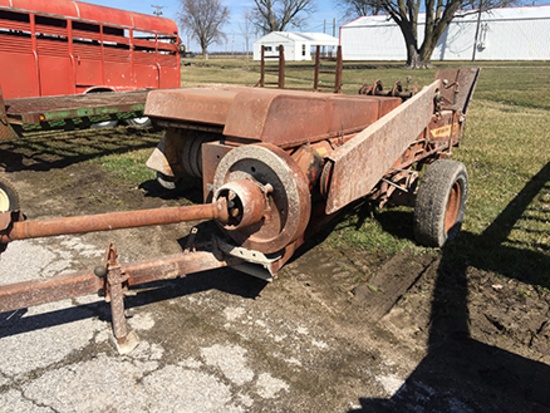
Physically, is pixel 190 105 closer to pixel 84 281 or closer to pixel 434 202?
pixel 84 281

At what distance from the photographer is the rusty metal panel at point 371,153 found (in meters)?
2.89

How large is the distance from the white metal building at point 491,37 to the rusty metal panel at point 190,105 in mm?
47106

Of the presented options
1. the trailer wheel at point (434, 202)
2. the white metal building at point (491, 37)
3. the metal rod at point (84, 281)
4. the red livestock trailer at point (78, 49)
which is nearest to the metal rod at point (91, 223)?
the metal rod at point (84, 281)

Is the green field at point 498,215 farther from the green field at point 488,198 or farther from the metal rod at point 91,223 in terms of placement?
the metal rod at point 91,223

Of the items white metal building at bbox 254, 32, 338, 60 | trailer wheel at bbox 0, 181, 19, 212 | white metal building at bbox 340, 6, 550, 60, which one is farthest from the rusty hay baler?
white metal building at bbox 254, 32, 338, 60

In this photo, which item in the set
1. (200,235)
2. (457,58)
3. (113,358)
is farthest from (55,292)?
(457,58)

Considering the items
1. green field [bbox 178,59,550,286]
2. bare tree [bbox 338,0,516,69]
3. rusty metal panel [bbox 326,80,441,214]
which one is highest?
bare tree [bbox 338,0,516,69]

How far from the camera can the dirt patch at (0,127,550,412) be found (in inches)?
98.8

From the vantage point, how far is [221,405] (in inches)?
93.7

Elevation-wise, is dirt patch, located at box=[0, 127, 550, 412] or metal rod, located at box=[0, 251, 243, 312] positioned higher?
metal rod, located at box=[0, 251, 243, 312]

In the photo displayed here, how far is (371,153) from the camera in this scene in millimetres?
3266

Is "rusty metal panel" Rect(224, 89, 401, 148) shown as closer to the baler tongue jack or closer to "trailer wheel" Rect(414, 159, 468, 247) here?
the baler tongue jack

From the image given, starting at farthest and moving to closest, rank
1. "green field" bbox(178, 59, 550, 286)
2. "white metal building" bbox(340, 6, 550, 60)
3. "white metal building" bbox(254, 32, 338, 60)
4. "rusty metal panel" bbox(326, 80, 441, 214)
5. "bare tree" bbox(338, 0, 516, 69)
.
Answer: "white metal building" bbox(254, 32, 338, 60) → "white metal building" bbox(340, 6, 550, 60) → "bare tree" bbox(338, 0, 516, 69) → "green field" bbox(178, 59, 550, 286) → "rusty metal panel" bbox(326, 80, 441, 214)

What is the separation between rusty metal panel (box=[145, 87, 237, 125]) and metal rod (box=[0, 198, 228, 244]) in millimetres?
1090
